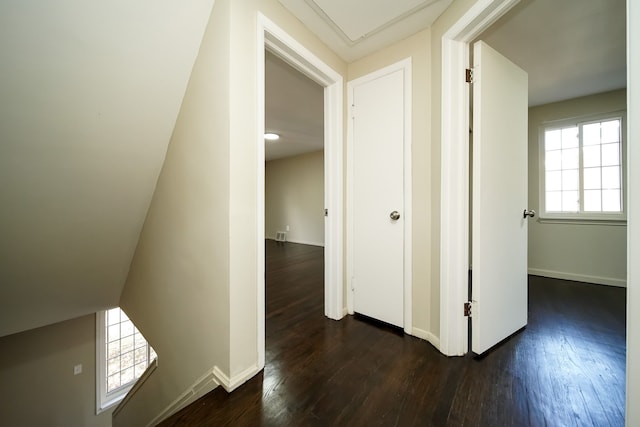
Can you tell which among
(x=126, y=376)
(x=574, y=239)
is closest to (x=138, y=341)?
(x=126, y=376)

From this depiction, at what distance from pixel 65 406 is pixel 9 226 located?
374 cm

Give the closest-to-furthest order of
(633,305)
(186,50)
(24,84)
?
(633,305), (24,84), (186,50)

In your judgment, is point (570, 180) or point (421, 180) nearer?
point (421, 180)

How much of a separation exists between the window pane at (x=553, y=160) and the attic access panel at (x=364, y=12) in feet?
9.82

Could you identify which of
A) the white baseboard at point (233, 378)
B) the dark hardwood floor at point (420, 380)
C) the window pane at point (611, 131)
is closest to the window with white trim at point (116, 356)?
the white baseboard at point (233, 378)

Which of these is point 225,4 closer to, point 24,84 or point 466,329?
point 24,84

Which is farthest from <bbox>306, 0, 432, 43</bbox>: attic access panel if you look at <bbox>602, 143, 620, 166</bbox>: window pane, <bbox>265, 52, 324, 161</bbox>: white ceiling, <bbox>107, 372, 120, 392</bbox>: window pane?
<bbox>107, 372, 120, 392</bbox>: window pane

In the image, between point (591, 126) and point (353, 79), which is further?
point (591, 126)

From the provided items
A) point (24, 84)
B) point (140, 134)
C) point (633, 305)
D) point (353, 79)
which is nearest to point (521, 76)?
point (353, 79)

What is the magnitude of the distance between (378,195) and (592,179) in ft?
10.2

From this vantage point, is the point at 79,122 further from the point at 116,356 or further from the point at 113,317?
the point at 116,356

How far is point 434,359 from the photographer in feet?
4.75

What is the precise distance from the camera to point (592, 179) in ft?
9.37

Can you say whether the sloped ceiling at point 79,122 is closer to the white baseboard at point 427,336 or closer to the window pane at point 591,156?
the white baseboard at point 427,336
